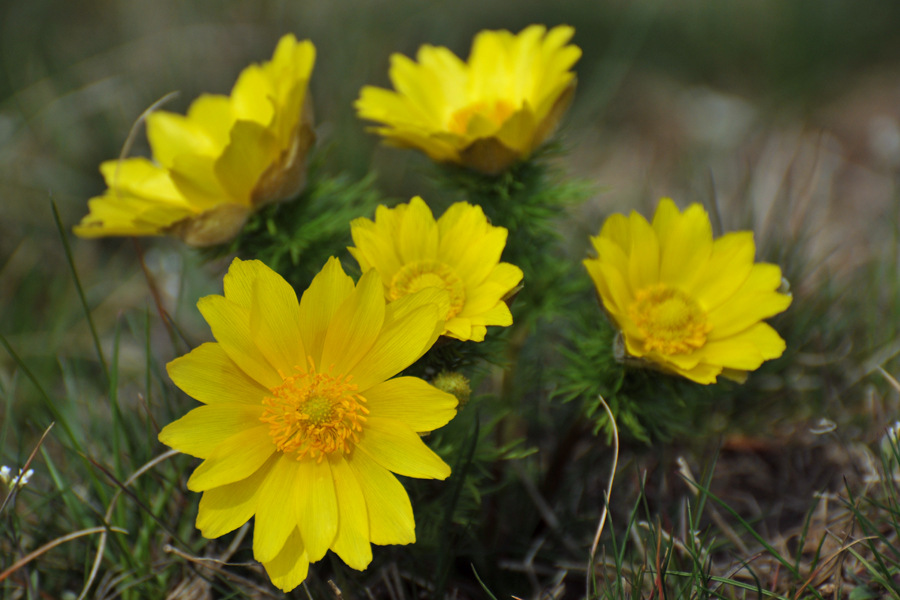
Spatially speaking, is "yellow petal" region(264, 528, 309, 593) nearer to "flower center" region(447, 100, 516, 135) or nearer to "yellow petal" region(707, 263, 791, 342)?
"yellow petal" region(707, 263, 791, 342)

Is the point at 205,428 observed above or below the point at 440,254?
below

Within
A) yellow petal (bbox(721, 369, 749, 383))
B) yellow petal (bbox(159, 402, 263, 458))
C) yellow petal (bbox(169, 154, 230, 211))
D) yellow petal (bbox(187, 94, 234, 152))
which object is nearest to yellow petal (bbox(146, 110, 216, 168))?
yellow petal (bbox(187, 94, 234, 152))

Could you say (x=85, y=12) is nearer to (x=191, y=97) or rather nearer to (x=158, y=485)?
(x=191, y=97)

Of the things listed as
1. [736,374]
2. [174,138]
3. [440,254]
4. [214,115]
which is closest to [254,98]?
[214,115]

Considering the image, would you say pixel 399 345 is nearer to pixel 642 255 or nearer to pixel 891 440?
pixel 642 255

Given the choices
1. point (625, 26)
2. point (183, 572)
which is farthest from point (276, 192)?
point (625, 26)
